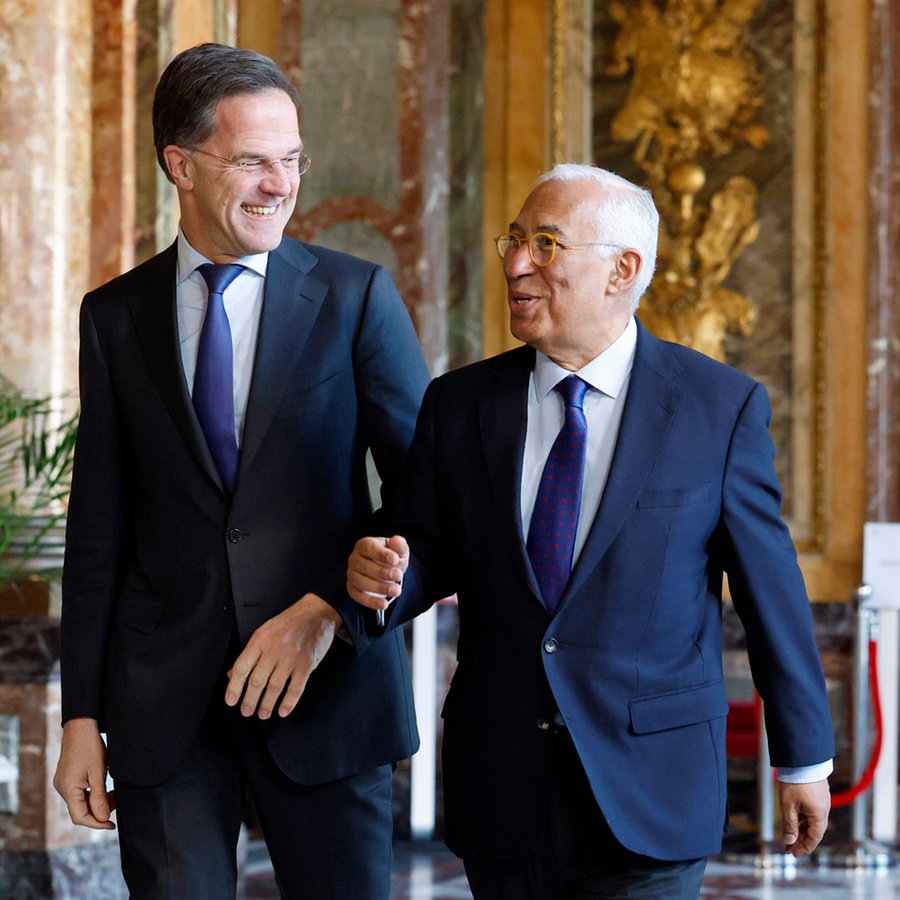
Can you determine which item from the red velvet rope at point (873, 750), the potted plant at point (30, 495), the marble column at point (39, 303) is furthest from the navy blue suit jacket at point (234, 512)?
the red velvet rope at point (873, 750)

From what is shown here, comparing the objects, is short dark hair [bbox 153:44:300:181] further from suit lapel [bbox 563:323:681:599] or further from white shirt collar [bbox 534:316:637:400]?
suit lapel [bbox 563:323:681:599]

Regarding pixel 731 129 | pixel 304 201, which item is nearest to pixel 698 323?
pixel 731 129

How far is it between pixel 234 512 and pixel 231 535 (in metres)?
0.04

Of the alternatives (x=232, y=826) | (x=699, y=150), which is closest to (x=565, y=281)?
(x=232, y=826)

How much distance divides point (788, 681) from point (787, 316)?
6.01 metres

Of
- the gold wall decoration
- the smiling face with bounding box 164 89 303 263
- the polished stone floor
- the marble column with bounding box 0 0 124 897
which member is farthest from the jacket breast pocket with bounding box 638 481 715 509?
the gold wall decoration

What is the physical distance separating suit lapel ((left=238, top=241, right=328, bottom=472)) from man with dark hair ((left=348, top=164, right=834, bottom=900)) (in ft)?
0.93

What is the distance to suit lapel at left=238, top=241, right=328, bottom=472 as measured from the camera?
282 cm

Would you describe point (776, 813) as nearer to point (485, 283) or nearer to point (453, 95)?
point (485, 283)

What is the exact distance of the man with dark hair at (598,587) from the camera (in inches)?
108

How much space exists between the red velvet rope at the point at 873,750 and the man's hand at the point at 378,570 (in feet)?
16.7

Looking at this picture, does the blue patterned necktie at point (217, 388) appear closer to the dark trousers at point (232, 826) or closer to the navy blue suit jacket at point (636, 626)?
the navy blue suit jacket at point (636, 626)

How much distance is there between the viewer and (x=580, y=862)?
2750 mm

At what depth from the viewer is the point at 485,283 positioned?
896 cm
